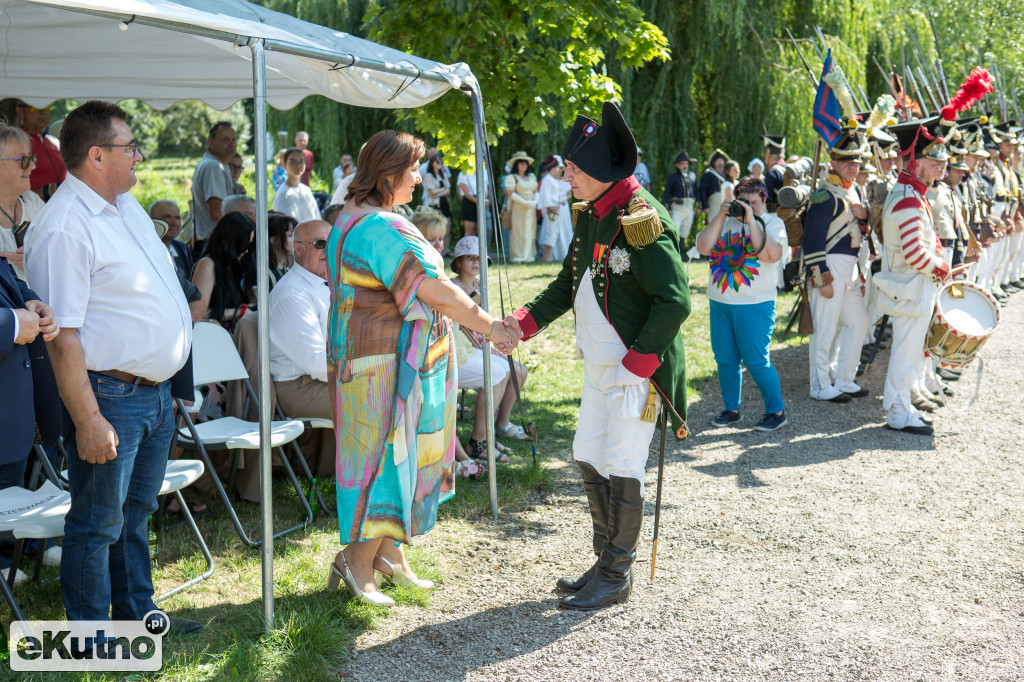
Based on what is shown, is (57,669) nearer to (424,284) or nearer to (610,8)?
(424,284)

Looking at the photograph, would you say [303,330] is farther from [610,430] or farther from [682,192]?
[682,192]

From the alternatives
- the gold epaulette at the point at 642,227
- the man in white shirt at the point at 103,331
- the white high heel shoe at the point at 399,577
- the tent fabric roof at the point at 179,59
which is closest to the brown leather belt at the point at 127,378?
the man in white shirt at the point at 103,331

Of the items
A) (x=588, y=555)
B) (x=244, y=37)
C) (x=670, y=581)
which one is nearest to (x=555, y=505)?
(x=588, y=555)

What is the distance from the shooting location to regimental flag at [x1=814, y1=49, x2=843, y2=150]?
765cm

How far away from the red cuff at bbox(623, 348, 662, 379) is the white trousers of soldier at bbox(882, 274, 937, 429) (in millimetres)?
3738

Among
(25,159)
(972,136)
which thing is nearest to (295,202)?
(25,159)

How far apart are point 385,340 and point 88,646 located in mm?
1523

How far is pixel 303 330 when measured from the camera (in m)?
5.09

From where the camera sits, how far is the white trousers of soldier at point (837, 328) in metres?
7.39

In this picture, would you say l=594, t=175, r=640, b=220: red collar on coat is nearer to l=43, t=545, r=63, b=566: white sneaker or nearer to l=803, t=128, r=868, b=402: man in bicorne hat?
l=43, t=545, r=63, b=566: white sneaker

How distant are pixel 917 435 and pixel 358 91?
4.73 metres

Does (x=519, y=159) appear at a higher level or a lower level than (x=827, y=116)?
higher

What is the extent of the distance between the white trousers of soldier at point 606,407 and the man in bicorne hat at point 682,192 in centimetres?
1073

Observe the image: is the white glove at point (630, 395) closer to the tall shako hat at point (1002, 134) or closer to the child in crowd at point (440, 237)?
the child in crowd at point (440, 237)
